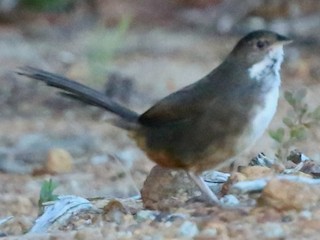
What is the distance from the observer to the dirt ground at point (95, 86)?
22.8 ft

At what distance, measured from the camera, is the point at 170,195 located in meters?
4.75

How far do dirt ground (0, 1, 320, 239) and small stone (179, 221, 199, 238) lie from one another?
A: 511 mm

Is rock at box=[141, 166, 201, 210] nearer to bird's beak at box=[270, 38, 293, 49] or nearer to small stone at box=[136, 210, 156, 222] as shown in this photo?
small stone at box=[136, 210, 156, 222]

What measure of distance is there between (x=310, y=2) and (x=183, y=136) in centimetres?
576

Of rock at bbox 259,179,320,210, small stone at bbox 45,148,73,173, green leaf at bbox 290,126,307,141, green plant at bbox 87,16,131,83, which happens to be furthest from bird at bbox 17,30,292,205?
green plant at bbox 87,16,131,83

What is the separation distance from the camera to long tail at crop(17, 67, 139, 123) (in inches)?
192

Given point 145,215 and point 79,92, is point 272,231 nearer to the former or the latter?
point 145,215

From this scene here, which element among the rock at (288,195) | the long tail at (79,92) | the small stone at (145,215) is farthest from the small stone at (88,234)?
the long tail at (79,92)

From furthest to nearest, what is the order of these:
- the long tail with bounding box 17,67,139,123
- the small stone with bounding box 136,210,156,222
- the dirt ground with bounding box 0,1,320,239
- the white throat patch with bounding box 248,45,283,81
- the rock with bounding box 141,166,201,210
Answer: the dirt ground with bounding box 0,1,320,239 → the long tail with bounding box 17,67,139,123 → the rock with bounding box 141,166,201,210 → the white throat patch with bounding box 248,45,283,81 → the small stone with bounding box 136,210,156,222

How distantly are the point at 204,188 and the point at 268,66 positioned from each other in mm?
475

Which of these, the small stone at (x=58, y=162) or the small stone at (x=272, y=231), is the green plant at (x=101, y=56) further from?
the small stone at (x=272, y=231)

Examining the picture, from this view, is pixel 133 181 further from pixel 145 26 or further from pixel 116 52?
pixel 145 26

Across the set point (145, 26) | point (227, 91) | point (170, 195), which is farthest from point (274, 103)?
point (145, 26)

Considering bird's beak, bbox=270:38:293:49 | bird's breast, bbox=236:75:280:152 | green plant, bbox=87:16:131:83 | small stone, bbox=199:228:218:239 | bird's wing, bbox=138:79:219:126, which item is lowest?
small stone, bbox=199:228:218:239
